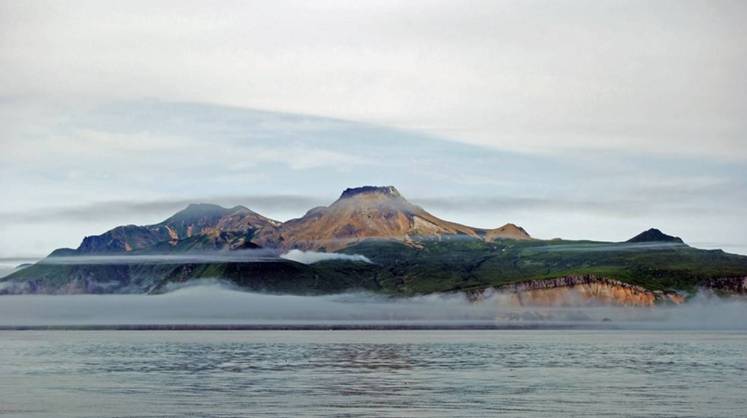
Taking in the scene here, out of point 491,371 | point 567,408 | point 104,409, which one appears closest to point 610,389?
point 567,408

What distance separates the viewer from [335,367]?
161 m

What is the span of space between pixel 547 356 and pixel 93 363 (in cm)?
8078

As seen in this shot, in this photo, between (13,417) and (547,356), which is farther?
(547,356)

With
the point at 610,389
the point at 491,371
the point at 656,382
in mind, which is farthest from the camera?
the point at 491,371

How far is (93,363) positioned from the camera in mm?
172875

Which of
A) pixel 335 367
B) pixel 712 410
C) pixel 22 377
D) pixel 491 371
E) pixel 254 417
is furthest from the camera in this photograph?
pixel 335 367

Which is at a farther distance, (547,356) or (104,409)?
(547,356)

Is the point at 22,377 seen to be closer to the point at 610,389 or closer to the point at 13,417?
the point at 13,417

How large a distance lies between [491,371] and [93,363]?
67119mm

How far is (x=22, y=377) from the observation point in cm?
13650

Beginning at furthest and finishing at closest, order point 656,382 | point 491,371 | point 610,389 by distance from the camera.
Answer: point 491,371, point 656,382, point 610,389

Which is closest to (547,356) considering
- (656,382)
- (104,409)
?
(656,382)

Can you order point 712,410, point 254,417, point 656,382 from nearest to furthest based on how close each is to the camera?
point 254,417 → point 712,410 → point 656,382

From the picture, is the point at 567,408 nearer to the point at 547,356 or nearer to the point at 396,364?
the point at 396,364
